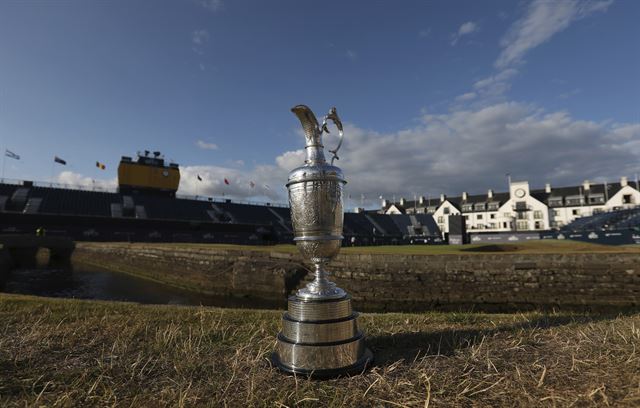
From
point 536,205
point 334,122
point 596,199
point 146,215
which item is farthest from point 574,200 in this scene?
point 334,122

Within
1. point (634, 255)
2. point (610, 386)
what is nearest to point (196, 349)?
point (610, 386)

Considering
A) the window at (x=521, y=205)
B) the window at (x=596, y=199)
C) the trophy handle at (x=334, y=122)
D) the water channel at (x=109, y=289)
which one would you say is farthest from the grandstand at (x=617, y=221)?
the trophy handle at (x=334, y=122)

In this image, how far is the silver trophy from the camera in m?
3.15

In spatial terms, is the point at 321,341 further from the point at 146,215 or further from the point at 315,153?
the point at 146,215

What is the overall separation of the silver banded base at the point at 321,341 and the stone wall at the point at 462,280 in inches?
346

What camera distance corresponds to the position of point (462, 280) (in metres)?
12.2

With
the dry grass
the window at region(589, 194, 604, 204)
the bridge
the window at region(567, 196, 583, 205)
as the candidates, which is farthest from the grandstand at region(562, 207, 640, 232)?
the bridge

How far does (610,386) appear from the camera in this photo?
8.14ft

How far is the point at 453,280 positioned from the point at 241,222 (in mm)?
40389

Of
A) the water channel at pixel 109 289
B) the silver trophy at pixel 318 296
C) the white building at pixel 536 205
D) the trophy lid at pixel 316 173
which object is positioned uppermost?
the white building at pixel 536 205

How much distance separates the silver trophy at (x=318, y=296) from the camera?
3146mm

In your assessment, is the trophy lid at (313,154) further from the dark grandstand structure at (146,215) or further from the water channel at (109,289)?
the dark grandstand structure at (146,215)

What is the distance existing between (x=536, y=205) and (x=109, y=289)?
2858 inches

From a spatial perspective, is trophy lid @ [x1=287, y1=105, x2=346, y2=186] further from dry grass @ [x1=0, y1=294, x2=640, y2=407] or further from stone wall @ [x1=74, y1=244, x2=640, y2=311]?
stone wall @ [x1=74, y1=244, x2=640, y2=311]
